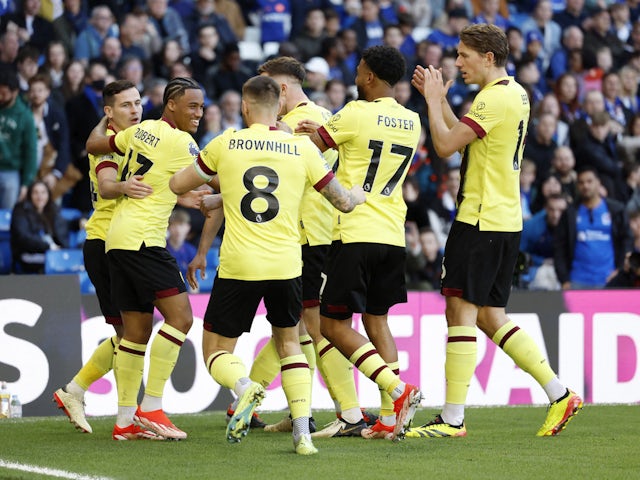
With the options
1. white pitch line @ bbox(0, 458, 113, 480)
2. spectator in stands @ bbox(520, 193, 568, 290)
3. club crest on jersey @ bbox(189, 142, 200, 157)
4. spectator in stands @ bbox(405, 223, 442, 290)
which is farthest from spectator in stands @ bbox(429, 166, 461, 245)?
white pitch line @ bbox(0, 458, 113, 480)

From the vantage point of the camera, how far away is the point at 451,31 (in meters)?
18.3

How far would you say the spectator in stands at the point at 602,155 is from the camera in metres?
16.1

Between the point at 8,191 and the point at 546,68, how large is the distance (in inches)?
334

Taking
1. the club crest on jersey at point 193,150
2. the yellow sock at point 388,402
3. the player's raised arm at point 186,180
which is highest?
the club crest on jersey at point 193,150

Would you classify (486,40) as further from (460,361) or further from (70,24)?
(70,24)

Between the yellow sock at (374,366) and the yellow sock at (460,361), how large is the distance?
1.50 ft

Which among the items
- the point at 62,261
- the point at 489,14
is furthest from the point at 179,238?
the point at 489,14

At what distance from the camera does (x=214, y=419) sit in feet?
32.0

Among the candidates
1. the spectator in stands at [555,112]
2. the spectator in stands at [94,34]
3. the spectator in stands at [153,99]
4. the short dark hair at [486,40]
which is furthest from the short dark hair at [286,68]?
the spectator in stands at [555,112]

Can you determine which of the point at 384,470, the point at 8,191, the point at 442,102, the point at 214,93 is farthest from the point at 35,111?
the point at 384,470

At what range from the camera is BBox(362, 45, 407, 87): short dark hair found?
26.5ft

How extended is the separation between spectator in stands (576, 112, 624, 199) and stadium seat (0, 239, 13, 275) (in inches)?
284

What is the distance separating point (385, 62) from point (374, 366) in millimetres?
1926

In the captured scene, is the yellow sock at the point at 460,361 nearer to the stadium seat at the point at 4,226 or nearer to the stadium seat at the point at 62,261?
the stadium seat at the point at 62,261
